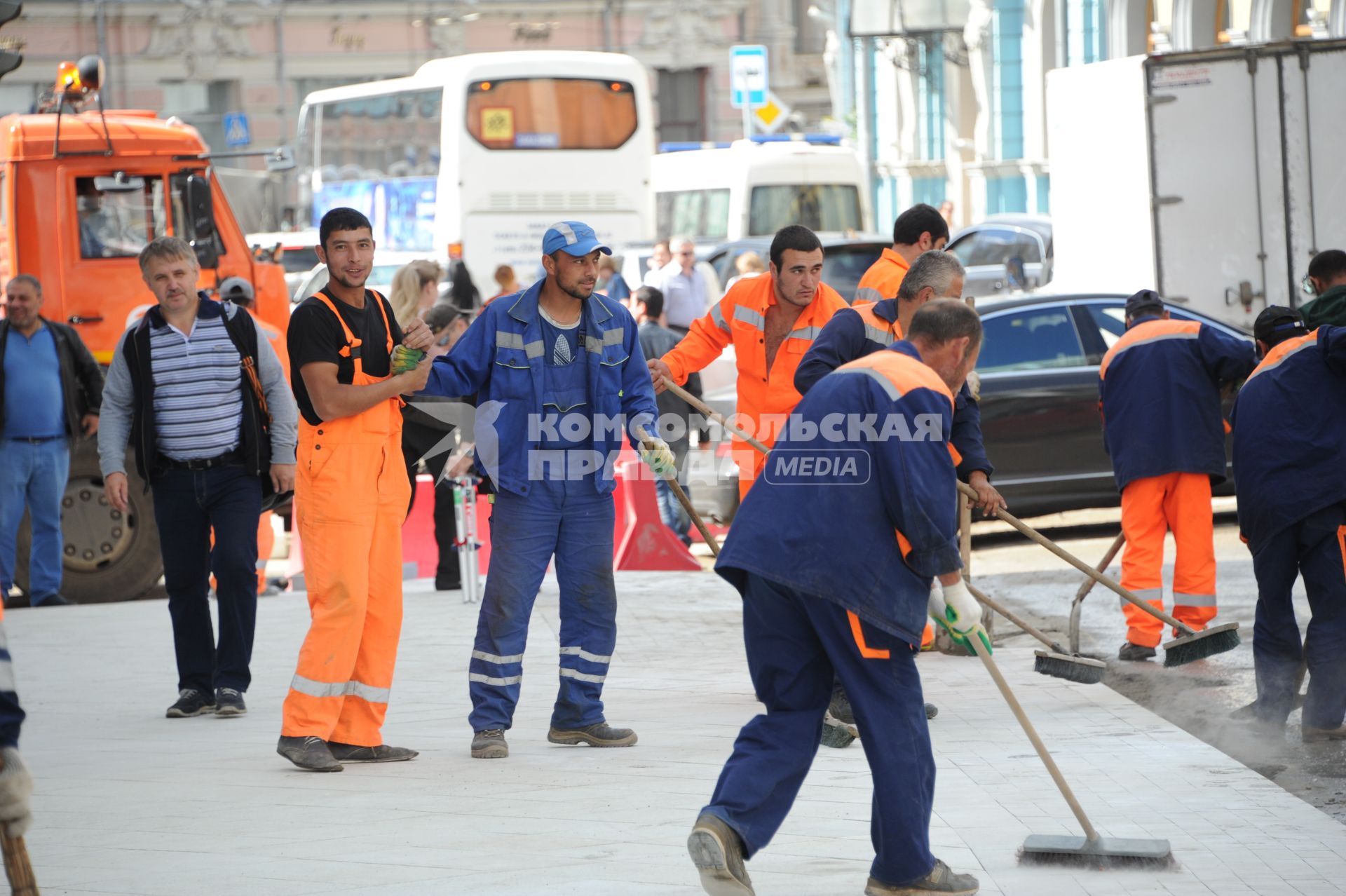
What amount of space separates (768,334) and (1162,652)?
9.21ft

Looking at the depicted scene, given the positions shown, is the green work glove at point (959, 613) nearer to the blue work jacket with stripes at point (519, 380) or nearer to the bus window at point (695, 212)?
the blue work jacket with stripes at point (519, 380)

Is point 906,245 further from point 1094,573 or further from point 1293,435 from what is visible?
point 1293,435

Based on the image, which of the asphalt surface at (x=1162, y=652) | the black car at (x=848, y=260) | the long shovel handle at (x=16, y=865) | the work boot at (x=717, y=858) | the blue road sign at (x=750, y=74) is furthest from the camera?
the blue road sign at (x=750, y=74)

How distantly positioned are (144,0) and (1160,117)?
39.7m

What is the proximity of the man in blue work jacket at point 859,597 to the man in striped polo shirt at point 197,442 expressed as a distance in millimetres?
3371

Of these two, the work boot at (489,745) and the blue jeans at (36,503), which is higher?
the blue jeans at (36,503)

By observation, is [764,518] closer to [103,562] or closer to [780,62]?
[103,562]

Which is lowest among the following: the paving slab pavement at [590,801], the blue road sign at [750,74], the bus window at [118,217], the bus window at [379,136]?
the paving slab pavement at [590,801]

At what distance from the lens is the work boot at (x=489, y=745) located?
6977mm

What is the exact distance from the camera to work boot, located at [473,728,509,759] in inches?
275

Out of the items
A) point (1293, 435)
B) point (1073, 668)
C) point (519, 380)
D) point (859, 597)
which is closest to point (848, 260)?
point (1293, 435)

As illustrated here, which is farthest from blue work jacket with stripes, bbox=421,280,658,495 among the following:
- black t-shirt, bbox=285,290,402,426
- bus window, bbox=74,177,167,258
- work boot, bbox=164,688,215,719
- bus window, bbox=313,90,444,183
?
bus window, bbox=313,90,444,183

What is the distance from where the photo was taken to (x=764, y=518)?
201 inches

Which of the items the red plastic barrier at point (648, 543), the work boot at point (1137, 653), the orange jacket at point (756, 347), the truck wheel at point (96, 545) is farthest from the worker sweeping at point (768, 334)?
the truck wheel at point (96, 545)
